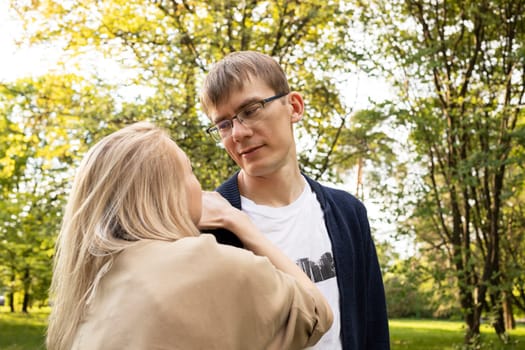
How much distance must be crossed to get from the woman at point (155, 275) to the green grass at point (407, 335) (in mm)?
7583

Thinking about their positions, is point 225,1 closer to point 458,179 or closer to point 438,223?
point 458,179

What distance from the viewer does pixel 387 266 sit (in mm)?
7930

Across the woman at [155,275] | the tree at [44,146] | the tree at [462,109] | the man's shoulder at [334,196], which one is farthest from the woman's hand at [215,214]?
the tree at [44,146]

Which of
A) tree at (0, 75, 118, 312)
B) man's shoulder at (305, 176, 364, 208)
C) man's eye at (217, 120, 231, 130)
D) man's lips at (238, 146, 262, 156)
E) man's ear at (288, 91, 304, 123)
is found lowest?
man's shoulder at (305, 176, 364, 208)

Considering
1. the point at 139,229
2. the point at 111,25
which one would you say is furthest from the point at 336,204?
the point at 111,25

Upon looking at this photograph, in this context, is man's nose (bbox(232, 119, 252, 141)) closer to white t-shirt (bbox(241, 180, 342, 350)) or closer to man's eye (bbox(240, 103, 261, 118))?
man's eye (bbox(240, 103, 261, 118))

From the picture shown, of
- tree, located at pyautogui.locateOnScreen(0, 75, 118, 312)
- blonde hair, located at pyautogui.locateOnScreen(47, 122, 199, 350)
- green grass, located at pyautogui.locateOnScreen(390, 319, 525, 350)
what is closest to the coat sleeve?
blonde hair, located at pyautogui.locateOnScreen(47, 122, 199, 350)

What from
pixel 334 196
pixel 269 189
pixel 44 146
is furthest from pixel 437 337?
pixel 269 189

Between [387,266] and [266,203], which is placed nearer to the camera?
[266,203]

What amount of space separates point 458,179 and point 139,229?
22.3 feet

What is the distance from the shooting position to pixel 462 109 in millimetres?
7984

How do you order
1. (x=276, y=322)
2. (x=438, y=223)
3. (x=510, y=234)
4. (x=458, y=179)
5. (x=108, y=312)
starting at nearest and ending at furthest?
(x=108, y=312)
(x=276, y=322)
(x=458, y=179)
(x=438, y=223)
(x=510, y=234)

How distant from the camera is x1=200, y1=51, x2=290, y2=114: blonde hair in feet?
7.35

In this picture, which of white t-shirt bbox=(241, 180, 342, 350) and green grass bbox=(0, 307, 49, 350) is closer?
white t-shirt bbox=(241, 180, 342, 350)
